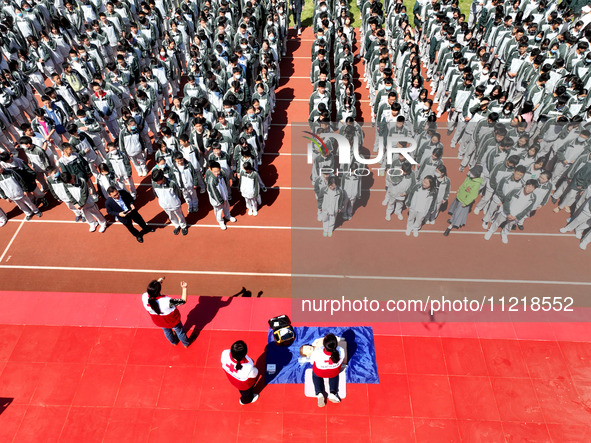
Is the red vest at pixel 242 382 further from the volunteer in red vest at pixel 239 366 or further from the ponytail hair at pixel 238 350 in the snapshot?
the ponytail hair at pixel 238 350

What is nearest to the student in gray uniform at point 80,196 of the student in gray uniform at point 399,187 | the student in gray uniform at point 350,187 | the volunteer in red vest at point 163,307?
the volunteer in red vest at point 163,307

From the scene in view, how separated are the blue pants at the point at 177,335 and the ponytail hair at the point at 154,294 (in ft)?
2.43

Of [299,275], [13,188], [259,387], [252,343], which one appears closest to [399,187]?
[299,275]

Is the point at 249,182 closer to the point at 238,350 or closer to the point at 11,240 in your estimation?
the point at 238,350

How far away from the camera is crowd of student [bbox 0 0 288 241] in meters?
8.63

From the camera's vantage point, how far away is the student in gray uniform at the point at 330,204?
7.81 metres

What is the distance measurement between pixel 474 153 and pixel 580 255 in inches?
136

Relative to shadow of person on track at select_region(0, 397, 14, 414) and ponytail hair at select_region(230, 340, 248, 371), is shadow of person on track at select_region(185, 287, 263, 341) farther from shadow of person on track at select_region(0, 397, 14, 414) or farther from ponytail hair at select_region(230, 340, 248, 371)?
shadow of person on track at select_region(0, 397, 14, 414)

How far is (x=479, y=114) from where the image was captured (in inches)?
378

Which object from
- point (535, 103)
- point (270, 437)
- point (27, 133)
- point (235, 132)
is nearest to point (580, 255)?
point (535, 103)

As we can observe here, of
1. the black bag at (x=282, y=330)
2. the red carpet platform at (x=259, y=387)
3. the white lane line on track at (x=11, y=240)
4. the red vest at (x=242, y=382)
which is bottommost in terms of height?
the red carpet platform at (x=259, y=387)

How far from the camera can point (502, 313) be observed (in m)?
7.35

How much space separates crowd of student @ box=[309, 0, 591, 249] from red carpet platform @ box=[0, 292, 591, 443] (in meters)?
2.67

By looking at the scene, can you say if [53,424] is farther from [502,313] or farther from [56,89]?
[56,89]
